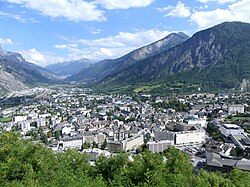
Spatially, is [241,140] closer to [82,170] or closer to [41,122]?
[82,170]

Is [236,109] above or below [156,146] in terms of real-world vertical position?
above

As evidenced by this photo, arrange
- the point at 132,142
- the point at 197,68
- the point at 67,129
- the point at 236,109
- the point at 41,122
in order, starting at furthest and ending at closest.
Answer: the point at 197,68
the point at 236,109
the point at 41,122
the point at 67,129
the point at 132,142

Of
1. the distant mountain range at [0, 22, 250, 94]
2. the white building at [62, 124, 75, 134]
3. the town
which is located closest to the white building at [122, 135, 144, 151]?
the town

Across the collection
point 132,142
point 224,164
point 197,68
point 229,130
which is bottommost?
point 132,142

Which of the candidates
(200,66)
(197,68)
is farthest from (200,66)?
(197,68)

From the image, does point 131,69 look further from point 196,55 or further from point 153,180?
point 153,180

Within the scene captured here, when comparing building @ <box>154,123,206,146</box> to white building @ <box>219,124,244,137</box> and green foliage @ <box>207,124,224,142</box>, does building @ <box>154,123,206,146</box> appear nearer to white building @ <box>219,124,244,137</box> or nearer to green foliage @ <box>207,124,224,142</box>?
green foliage @ <box>207,124,224,142</box>

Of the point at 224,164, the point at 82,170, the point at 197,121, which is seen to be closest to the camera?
the point at 82,170

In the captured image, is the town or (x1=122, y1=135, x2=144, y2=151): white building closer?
the town

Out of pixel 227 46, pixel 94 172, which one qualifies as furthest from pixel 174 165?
pixel 227 46
